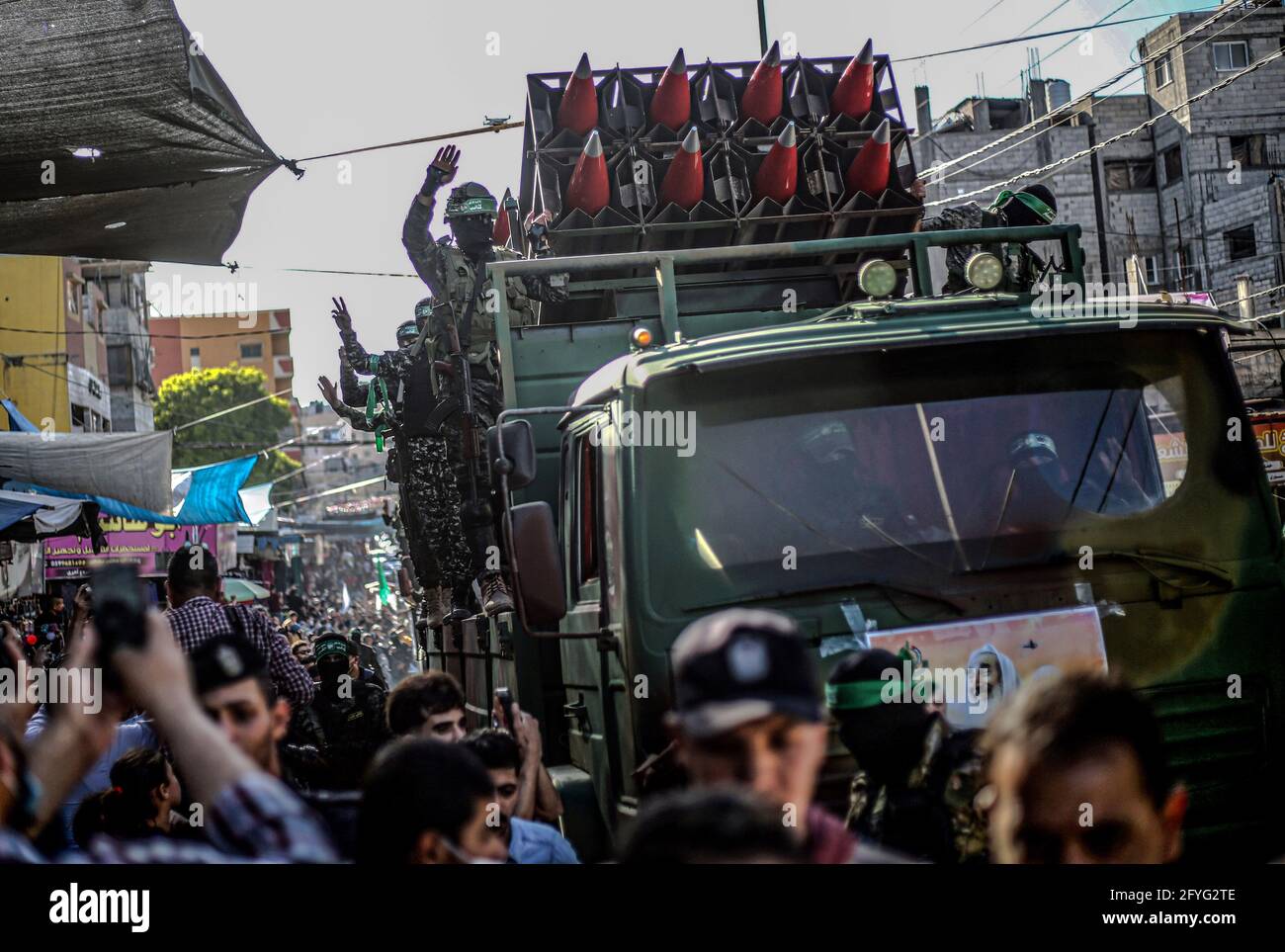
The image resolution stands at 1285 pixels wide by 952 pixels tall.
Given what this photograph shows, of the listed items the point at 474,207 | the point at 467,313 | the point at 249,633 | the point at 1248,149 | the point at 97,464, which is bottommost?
the point at 249,633

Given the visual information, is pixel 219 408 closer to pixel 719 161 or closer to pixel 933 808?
pixel 719 161

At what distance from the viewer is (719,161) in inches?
324

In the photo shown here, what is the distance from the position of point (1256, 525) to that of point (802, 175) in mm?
4093

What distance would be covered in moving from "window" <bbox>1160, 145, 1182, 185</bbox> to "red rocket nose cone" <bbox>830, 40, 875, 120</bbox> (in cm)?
4049

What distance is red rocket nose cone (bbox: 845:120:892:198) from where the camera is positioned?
A: 7.98 meters

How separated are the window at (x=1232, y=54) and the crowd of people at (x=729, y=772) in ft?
144

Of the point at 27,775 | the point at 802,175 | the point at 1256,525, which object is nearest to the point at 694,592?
the point at 1256,525

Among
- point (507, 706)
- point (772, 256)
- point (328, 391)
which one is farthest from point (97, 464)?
point (507, 706)

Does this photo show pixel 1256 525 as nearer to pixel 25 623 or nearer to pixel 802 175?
pixel 802 175

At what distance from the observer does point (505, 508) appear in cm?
477

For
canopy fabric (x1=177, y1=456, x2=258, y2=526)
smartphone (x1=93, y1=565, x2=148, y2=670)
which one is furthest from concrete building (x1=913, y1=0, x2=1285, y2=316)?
smartphone (x1=93, y1=565, x2=148, y2=670)

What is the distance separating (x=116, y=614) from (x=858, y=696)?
6.91 feet

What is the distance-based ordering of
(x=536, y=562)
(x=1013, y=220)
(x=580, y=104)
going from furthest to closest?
(x=580, y=104)
(x=1013, y=220)
(x=536, y=562)

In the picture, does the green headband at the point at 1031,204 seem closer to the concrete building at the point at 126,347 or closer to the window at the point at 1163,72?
the window at the point at 1163,72
